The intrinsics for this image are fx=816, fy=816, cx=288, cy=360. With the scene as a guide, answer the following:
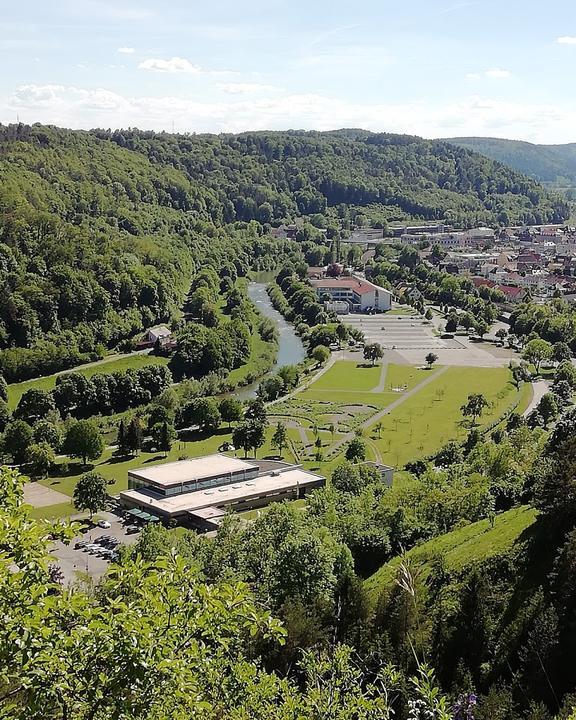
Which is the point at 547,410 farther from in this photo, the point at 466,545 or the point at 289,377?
the point at 466,545

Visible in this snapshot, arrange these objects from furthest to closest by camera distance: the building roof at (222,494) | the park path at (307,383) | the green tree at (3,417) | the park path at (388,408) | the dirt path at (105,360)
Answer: the dirt path at (105,360), the park path at (307,383), the green tree at (3,417), the park path at (388,408), the building roof at (222,494)

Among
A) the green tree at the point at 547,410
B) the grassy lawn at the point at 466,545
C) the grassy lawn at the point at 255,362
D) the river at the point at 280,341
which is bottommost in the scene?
the river at the point at 280,341

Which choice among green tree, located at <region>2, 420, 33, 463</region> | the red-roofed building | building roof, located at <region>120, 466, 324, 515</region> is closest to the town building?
the red-roofed building

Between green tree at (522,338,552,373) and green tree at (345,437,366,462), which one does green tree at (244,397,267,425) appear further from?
green tree at (522,338,552,373)

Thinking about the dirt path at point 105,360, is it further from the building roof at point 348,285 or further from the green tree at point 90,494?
the building roof at point 348,285

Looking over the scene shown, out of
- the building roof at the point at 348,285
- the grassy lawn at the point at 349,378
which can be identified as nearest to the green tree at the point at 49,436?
the grassy lawn at the point at 349,378

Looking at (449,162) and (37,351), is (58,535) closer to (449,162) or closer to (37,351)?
(37,351)

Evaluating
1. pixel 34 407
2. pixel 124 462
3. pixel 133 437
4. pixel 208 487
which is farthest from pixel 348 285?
pixel 208 487
